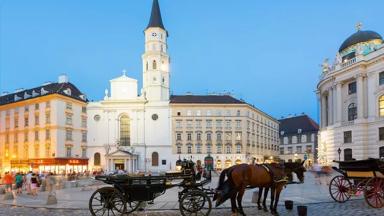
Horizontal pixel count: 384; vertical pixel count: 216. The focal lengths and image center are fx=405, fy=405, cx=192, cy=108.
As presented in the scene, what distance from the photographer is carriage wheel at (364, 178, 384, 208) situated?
14.6 metres

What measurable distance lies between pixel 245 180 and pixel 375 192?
5.23 m

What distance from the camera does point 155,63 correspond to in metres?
83.8

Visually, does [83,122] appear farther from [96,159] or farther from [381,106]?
[381,106]

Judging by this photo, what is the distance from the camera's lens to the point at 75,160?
7306 cm

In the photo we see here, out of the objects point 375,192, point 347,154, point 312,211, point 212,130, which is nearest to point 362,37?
point 347,154

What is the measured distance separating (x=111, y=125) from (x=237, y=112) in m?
25.6

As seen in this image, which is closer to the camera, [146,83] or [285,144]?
[146,83]

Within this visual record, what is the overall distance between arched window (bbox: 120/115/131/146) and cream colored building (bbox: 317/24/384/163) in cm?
4056

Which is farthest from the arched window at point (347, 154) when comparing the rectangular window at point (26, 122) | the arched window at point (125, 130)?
the rectangular window at point (26, 122)

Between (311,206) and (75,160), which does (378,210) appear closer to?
(311,206)

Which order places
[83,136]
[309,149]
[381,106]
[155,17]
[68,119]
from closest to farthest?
[381,106] → [68,119] → [83,136] → [155,17] → [309,149]

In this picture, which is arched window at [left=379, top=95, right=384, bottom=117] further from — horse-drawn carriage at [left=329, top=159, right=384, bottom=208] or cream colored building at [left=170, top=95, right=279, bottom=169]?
cream colored building at [left=170, top=95, right=279, bottom=169]

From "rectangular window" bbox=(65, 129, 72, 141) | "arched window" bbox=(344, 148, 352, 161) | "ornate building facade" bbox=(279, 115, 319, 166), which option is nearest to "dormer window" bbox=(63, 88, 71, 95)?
"rectangular window" bbox=(65, 129, 72, 141)

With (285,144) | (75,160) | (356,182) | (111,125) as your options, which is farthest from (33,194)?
(285,144)
